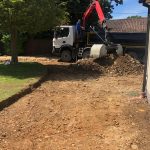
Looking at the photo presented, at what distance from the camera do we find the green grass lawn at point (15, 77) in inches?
545

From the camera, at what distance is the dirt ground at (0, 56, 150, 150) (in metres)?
8.44

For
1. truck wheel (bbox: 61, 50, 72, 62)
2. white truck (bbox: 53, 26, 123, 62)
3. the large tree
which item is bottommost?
truck wheel (bbox: 61, 50, 72, 62)

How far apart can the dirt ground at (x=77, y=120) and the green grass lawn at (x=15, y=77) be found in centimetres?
56

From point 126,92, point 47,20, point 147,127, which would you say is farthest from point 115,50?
point 147,127

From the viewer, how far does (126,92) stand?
15047 millimetres

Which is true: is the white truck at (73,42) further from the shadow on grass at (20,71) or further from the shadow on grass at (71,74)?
the shadow on grass at (20,71)

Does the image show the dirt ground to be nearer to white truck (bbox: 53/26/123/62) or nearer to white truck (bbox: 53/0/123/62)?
white truck (bbox: 53/0/123/62)

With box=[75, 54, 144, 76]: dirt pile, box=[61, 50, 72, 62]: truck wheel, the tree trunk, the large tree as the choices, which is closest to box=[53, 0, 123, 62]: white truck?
box=[61, 50, 72, 62]: truck wheel

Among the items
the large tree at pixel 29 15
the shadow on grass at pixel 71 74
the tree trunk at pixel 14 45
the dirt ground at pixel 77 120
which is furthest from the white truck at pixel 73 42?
the dirt ground at pixel 77 120

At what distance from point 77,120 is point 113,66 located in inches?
464

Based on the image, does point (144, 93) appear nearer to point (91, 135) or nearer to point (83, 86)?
point (83, 86)

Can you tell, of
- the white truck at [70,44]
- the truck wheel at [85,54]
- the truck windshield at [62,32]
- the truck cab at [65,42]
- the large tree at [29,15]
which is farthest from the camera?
the truck windshield at [62,32]

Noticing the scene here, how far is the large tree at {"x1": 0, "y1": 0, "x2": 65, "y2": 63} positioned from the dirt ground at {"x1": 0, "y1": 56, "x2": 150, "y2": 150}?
486cm

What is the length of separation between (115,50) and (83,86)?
871cm
